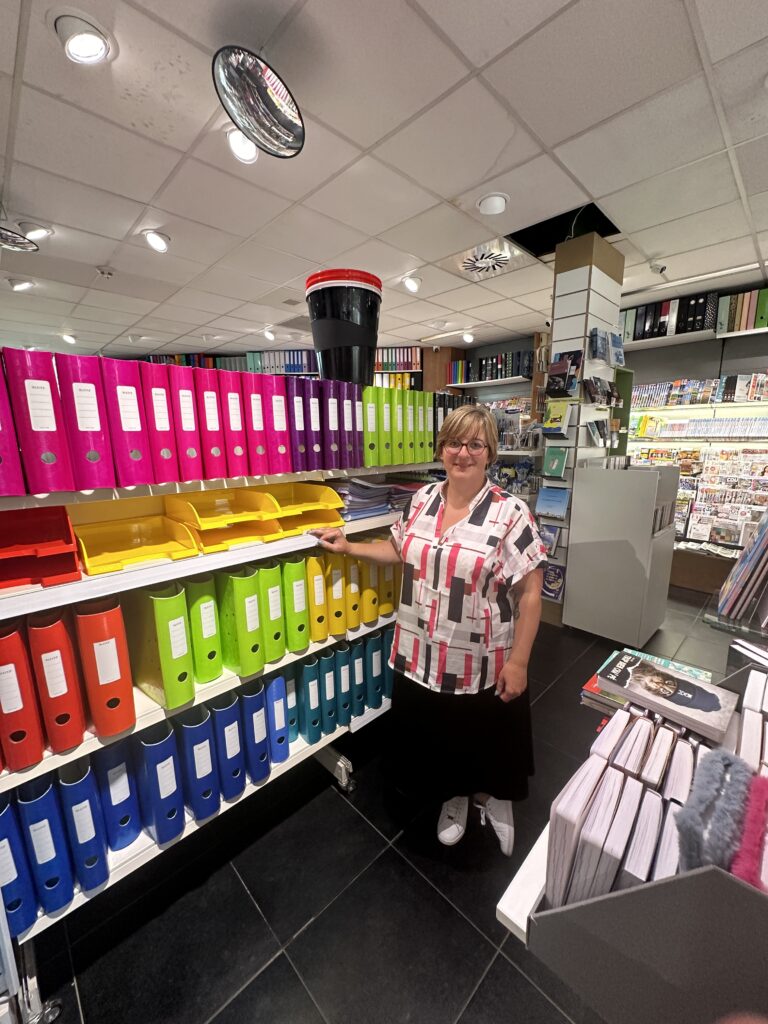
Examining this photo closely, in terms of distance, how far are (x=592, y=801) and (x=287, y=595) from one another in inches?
42.8

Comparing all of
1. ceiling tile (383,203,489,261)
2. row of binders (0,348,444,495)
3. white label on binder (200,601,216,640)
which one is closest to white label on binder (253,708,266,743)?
white label on binder (200,601,216,640)

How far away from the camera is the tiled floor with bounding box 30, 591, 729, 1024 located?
1103 mm

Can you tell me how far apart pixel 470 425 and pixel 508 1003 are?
63.5 inches

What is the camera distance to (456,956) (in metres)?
1.20

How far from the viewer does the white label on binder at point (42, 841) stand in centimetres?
103

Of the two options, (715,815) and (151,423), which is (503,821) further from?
(151,423)

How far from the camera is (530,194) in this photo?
2.37 metres

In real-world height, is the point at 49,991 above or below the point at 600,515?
below

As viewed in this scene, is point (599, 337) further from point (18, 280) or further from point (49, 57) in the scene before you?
point (18, 280)

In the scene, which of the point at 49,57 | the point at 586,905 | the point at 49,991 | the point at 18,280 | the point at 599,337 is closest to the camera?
the point at 586,905

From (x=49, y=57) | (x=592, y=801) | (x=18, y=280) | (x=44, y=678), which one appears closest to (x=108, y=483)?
(x=44, y=678)

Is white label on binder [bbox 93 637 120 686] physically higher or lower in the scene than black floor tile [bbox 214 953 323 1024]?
higher

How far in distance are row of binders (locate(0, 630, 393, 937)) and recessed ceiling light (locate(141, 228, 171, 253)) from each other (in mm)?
3045

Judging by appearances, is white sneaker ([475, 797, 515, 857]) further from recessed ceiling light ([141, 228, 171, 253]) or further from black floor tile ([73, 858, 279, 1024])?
recessed ceiling light ([141, 228, 171, 253])
